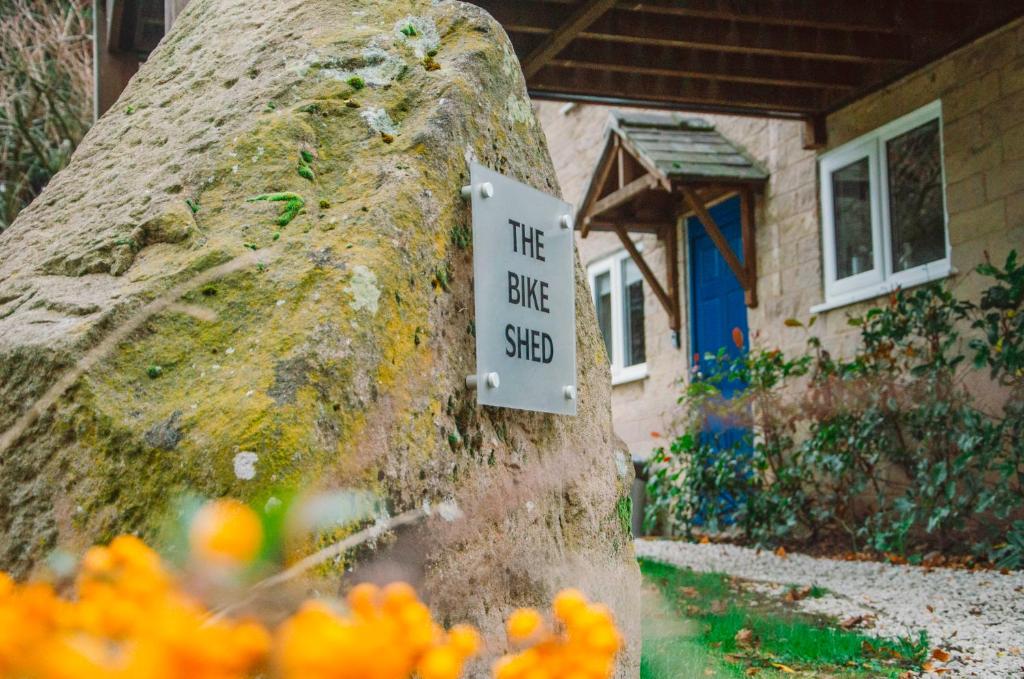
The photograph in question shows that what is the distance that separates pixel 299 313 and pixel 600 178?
833cm

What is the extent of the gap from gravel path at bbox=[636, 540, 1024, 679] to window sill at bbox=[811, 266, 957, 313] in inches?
77.5

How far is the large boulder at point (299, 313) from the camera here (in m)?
1.91

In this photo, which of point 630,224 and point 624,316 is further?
point 624,316

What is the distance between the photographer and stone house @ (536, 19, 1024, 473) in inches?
271

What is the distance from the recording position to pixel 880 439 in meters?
7.18

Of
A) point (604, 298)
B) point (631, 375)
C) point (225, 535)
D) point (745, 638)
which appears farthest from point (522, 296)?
point (604, 298)

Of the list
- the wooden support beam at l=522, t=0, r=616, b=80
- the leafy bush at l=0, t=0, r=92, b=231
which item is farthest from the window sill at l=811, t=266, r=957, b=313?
the leafy bush at l=0, t=0, r=92, b=231

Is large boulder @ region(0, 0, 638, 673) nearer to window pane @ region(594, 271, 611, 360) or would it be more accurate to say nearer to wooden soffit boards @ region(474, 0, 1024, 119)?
wooden soffit boards @ region(474, 0, 1024, 119)

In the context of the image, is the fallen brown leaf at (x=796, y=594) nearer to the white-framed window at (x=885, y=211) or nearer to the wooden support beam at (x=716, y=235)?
the white-framed window at (x=885, y=211)

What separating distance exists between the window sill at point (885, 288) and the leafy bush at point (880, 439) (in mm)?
103

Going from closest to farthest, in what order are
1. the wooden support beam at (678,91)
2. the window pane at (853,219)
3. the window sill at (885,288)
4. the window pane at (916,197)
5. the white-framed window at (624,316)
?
the window sill at (885,288), the window pane at (916,197), the wooden support beam at (678,91), the window pane at (853,219), the white-framed window at (624,316)

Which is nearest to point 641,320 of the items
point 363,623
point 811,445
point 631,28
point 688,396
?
point 688,396

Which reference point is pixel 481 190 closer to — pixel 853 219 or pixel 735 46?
pixel 735 46

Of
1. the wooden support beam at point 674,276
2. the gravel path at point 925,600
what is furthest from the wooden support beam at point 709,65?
the gravel path at point 925,600
